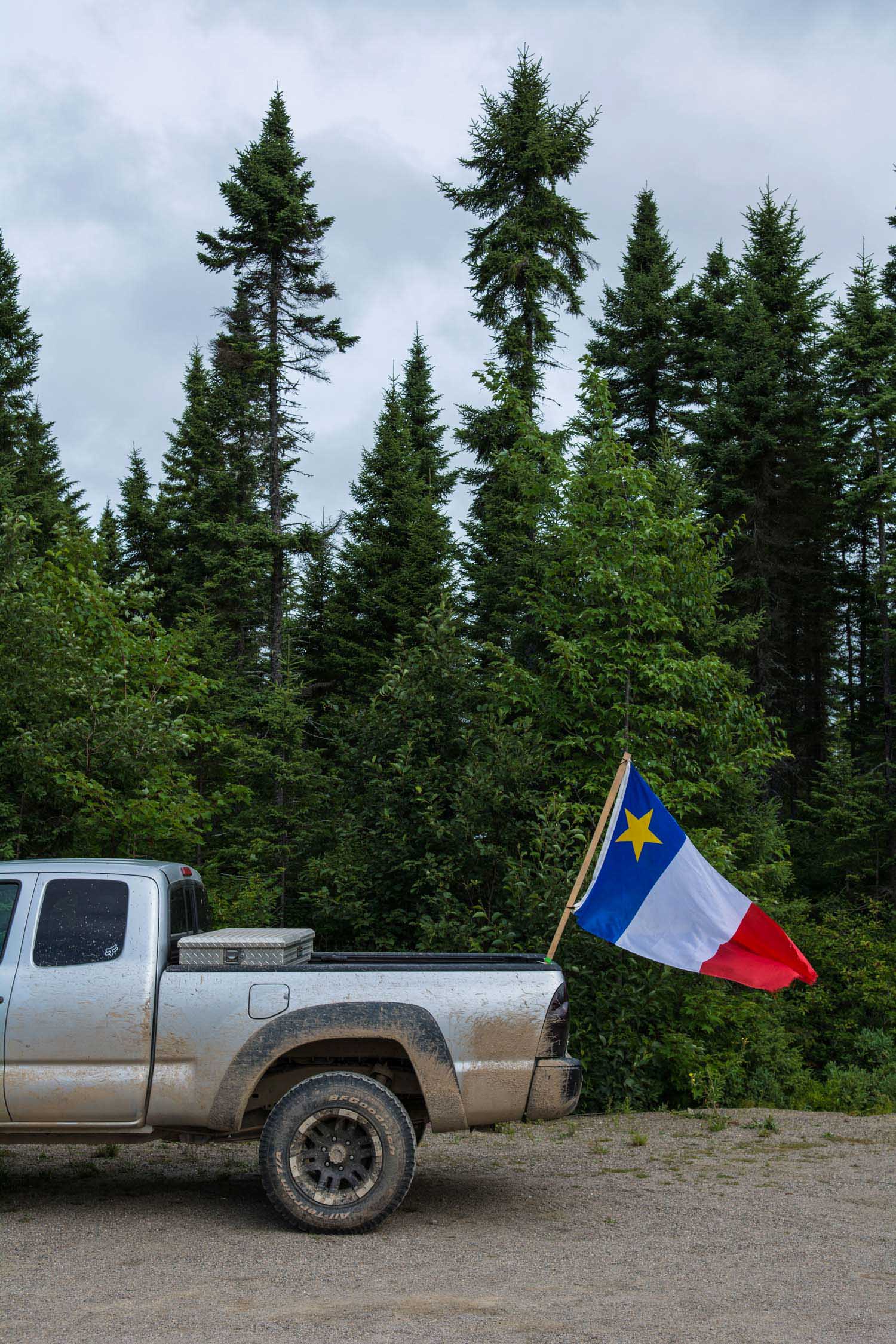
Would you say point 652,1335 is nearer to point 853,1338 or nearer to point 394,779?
point 853,1338

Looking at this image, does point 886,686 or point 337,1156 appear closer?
point 337,1156

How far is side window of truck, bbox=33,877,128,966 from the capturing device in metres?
6.12

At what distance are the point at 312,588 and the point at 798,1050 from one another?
24.4m

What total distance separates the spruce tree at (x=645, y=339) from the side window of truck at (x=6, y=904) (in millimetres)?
28774

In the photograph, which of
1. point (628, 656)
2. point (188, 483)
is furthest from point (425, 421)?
point (628, 656)

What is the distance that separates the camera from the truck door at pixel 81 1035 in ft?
19.4

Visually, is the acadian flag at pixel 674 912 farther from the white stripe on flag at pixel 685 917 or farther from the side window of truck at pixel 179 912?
the side window of truck at pixel 179 912

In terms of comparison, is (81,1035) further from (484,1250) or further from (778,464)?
(778,464)

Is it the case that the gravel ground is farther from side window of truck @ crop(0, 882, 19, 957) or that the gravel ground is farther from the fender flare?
side window of truck @ crop(0, 882, 19, 957)

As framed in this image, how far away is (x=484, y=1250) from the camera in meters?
5.70

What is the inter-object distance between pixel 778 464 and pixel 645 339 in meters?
5.79

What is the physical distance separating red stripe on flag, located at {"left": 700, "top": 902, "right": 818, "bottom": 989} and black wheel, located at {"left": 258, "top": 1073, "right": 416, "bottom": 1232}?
2.51m

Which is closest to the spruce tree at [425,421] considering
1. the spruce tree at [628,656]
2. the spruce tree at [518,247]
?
the spruce tree at [518,247]

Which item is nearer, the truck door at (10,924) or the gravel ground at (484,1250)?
the gravel ground at (484,1250)
